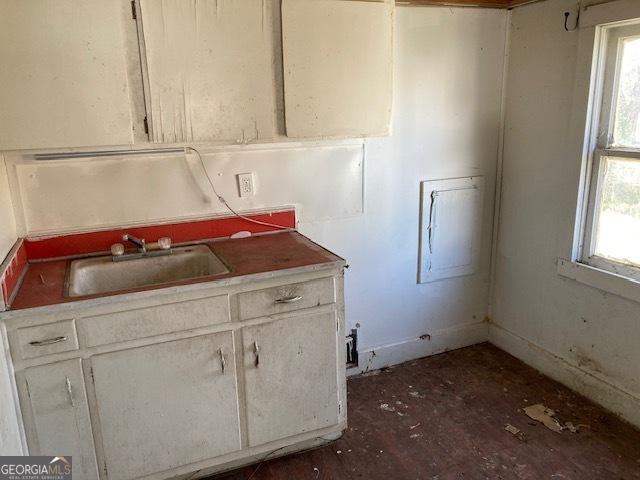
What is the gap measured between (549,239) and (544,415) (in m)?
0.92

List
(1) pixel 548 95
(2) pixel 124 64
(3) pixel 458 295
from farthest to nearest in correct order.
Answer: (3) pixel 458 295, (1) pixel 548 95, (2) pixel 124 64

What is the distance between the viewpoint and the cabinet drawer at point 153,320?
70.4 inches

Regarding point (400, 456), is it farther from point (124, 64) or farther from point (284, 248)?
point (124, 64)

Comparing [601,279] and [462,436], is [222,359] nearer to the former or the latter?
[462,436]

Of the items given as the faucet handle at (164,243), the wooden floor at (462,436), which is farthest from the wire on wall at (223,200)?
the wooden floor at (462,436)

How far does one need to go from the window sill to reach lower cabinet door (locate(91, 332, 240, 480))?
1.80 metres

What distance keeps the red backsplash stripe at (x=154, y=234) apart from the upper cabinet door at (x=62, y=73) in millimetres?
515

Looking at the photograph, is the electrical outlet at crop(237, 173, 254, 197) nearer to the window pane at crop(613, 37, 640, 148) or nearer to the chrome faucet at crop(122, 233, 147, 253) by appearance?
the chrome faucet at crop(122, 233, 147, 253)

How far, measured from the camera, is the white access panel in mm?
2924

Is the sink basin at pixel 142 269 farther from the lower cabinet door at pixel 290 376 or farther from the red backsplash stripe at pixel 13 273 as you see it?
the lower cabinet door at pixel 290 376

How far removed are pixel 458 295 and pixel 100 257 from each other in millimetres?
2075

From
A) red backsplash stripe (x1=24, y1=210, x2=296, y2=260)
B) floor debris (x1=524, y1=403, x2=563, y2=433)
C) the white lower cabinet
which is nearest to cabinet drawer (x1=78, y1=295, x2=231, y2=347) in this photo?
the white lower cabinet

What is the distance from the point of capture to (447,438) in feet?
7.77

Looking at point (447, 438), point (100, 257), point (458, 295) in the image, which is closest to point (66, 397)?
point (100, 257)
